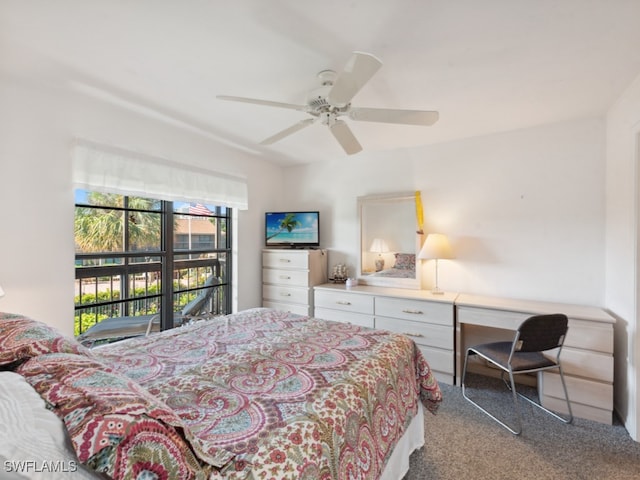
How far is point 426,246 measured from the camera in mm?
3062

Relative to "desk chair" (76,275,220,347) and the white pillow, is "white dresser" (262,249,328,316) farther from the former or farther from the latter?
the white pillow

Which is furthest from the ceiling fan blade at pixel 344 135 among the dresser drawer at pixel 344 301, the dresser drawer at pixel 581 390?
the dresser drawer at pixel 581 390

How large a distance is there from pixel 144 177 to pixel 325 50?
6.06 feet

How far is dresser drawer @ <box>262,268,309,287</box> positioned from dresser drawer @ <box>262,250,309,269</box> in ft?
0.21

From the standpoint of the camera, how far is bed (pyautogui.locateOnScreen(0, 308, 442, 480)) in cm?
70

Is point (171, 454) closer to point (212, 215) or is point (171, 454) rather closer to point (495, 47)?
point (495, 47)

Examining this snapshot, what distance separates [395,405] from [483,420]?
1209mm

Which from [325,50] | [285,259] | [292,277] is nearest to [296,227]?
[285,259]

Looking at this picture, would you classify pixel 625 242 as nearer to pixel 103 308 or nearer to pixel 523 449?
pixel 523 449

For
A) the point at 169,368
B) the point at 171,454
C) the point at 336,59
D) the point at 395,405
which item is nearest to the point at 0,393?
the point at 171,454

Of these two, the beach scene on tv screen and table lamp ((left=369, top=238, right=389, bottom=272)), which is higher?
the beach scene on tv screen

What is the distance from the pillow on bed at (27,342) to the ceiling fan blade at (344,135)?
1.79 meters

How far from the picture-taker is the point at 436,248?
3004 millimetres

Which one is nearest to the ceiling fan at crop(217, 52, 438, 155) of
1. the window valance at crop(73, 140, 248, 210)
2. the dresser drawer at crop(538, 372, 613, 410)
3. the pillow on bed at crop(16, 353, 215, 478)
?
the window valance at crop(73, 140, 248, 210)
